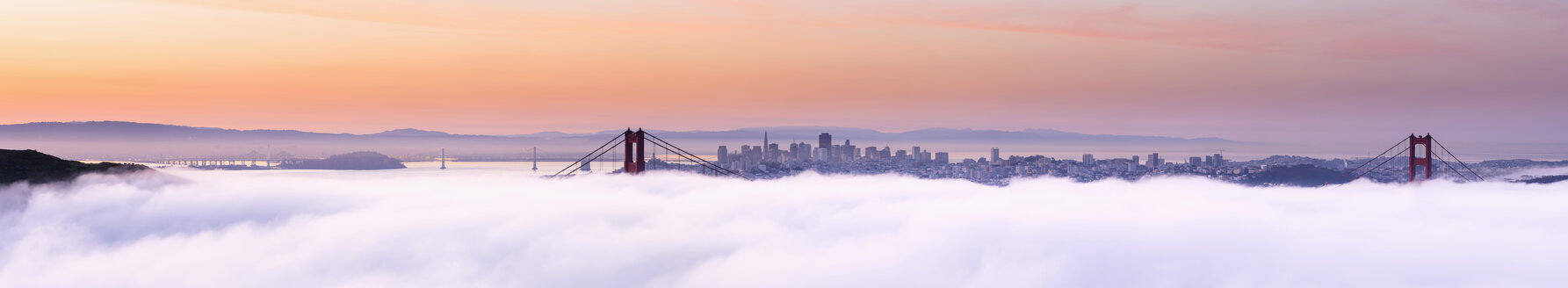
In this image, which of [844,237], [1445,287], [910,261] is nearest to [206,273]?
[844,237]

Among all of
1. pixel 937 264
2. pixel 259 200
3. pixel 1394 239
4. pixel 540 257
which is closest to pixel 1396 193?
pixel 1394 239

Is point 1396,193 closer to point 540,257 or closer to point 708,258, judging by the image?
point 708,258

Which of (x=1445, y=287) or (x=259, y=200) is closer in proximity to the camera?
(x=1445, y=287)

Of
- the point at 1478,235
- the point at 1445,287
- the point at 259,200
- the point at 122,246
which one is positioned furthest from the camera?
the point at 259,200

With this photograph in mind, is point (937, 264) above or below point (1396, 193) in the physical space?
below

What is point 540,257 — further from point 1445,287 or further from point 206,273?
point 1445,287

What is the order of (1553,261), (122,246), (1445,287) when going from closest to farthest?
(1553,261), (1445,287), (122,246)

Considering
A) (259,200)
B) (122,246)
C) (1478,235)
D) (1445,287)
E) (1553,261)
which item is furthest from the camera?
(259,200)

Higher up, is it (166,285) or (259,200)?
(259,200)

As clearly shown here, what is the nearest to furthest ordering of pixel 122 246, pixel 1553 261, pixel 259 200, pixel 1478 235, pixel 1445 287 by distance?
pixel 1553 261
pixel 1445 287
pixel 1478 235
pixel 122 246
pixel 259 200
